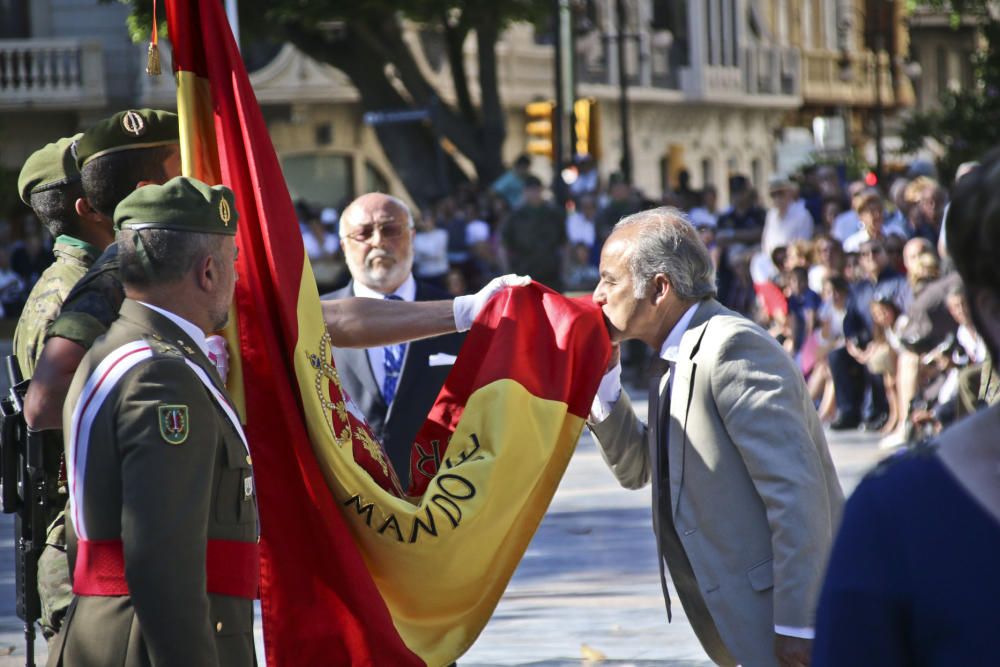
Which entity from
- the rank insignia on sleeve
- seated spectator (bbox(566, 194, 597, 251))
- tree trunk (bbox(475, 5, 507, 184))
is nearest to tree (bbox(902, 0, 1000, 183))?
seated spectator (bbox(566, 194, 597, 251))

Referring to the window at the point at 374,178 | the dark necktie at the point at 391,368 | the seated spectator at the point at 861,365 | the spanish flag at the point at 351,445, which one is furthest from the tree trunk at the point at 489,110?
the spanish flag at the point at 351,445

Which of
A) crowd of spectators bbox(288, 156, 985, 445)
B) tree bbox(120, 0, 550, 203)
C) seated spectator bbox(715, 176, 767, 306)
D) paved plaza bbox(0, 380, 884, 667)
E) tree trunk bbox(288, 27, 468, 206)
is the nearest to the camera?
paved plaza bbox(0, 380, 884, 667)

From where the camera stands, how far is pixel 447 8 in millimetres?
24859

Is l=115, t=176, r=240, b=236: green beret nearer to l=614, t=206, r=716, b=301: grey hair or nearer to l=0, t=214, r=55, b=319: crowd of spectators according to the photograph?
l=614, t=206, r=716, b=301: grey hair

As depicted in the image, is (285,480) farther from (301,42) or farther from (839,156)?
(839,156)

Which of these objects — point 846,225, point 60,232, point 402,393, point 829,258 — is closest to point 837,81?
point 846,225

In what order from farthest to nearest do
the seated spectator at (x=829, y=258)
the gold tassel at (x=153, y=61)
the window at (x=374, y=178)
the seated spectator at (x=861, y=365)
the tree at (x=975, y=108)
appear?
the window at (x=374, y=178) < the tree at (x=975, y=108) < the seated spectator at (x=829, y=258) < the seated spectator at (x=861, y=365) < the gold tassel at (x=153, y=61)

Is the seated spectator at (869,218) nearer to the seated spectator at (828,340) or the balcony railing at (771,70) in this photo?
the seated spectator at (828,340)

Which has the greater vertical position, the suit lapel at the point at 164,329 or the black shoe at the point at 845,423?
the suit lapel at the point at 164,329

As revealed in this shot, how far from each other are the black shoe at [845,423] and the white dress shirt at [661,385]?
1030 centimetres

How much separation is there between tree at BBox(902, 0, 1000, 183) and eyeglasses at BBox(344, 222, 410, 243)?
1832 cm

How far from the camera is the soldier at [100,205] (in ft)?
12.9

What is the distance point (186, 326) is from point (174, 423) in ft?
0.95

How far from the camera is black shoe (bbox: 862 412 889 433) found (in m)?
15.1
